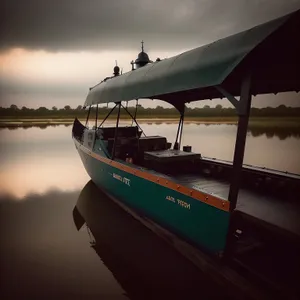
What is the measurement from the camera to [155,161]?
6.58 meters

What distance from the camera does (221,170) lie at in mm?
6426

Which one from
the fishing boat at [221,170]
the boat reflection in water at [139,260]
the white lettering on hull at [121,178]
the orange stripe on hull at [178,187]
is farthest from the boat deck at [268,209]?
the white lettering on hull at [121,178]

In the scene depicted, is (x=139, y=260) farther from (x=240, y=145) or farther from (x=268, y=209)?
(x=240, y=145)

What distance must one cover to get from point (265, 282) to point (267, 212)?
1.01 m

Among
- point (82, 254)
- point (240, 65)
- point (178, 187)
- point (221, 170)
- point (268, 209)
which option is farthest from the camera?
point (221, 170)

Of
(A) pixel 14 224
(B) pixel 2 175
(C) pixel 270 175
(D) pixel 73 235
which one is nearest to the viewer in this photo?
(C) pixel 270 175

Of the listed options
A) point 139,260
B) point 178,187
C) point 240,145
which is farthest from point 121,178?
→ point 240,145

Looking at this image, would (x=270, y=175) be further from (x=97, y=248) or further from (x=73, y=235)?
(x=73, y=235)

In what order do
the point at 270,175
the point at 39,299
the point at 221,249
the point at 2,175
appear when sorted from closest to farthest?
the point at 221,249 → the point at 39,299 → the point at 270,175 → the point at 2,175

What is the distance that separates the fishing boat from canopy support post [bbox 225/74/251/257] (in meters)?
0.01

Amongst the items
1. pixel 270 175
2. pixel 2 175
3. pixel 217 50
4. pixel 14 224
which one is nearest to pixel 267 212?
pixel 270 175

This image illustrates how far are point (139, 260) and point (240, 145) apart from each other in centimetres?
321

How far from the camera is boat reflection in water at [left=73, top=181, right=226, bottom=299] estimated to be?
4.19m

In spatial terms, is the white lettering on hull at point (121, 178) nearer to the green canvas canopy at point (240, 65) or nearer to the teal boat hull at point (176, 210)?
the teal boat hull at point (176, 210)
